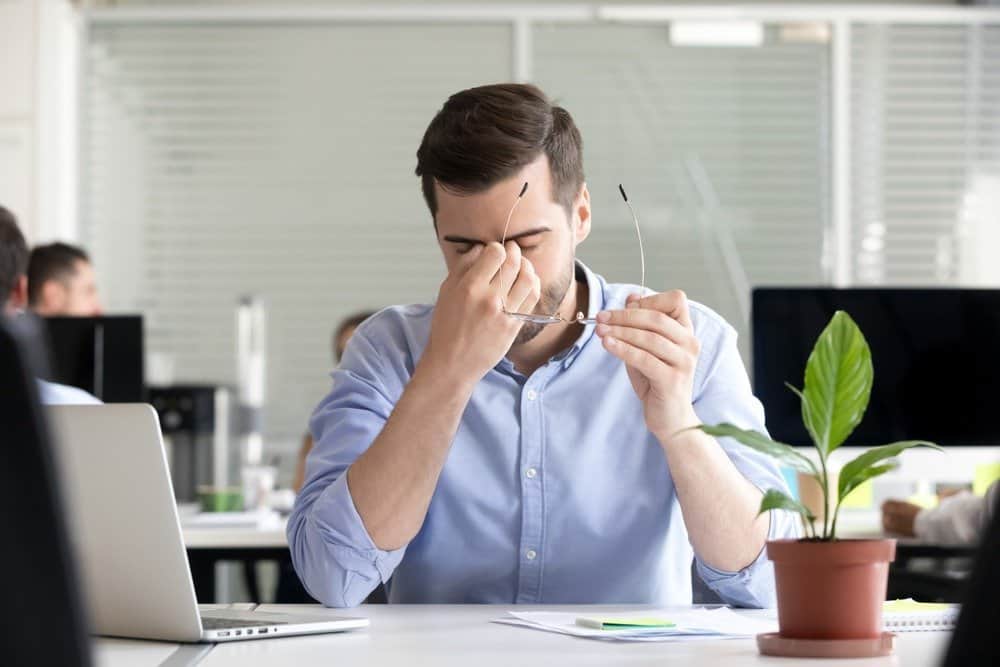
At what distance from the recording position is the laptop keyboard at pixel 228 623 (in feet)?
4.63

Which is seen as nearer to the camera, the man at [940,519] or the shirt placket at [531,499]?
the shirt placket at [531,499]

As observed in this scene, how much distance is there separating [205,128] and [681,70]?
2.06m

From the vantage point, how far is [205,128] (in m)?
5.85

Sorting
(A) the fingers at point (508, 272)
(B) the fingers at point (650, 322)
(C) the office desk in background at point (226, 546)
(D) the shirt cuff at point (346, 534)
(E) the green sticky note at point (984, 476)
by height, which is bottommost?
(C) the office desk in background at point (226, 546)

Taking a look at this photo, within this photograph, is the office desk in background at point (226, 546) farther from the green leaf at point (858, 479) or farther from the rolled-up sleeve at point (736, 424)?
the green leaf at point (858, 479)

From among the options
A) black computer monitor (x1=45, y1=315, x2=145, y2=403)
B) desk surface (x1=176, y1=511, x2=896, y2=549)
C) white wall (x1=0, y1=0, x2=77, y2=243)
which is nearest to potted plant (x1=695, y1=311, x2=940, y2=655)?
desk surface (x1=176, y1=511, x2=896, y2=549)

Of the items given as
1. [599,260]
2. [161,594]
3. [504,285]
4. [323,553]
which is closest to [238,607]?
[323,553]

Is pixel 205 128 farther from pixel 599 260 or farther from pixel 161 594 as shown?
pixel 161 594

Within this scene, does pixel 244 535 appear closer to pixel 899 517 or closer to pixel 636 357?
pixel 899 517

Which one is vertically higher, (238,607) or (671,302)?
(671,302)

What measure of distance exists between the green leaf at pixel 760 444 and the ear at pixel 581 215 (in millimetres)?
841

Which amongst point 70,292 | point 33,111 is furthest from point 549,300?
point 33,111

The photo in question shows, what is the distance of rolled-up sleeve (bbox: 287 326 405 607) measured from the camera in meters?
1.72

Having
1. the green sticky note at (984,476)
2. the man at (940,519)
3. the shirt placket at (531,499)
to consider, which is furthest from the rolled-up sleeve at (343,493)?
the green sticky note at (984,476)
